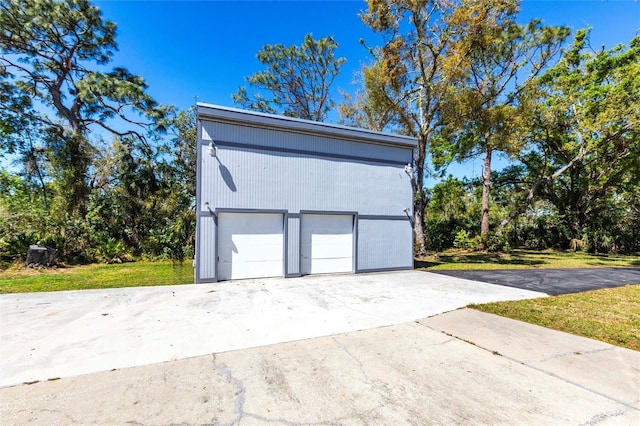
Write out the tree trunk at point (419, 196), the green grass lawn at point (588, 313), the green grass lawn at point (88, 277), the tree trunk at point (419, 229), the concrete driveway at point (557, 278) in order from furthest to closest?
the tree trunk at point (419, 229) → the tree trunk at point (419, 196) → the concrete driveway at point (557, 278) → the green grass lawn at point (88, 277) → the green grass lawn at point (588, 313)

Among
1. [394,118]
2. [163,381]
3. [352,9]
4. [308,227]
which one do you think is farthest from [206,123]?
[394,118]

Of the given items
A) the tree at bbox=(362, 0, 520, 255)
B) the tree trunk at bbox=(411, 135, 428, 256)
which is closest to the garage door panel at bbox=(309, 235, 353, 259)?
the tree at bbox=(362, 0, 520, 255)

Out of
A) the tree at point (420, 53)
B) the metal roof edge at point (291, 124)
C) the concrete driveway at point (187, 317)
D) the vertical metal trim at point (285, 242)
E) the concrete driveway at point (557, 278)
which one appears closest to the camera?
the concrete driveway at point (187, 317)

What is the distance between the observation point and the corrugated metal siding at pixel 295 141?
7777mm

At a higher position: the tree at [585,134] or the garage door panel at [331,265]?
the tree at [585,134]

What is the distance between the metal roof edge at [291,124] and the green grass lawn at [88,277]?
4.60 metres

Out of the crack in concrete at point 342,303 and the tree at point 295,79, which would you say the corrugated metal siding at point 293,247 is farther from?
the tree at point 295,79

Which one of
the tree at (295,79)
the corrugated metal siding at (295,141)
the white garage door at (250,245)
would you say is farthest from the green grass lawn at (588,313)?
the tree at (295,79)

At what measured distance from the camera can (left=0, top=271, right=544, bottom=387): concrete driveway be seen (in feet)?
10.6

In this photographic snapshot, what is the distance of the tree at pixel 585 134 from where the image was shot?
46.1ft

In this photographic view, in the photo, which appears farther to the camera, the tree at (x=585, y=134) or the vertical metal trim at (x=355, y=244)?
the tree at (x=585, y=134)

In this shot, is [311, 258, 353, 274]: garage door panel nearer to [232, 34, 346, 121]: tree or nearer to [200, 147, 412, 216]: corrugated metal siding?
[200, 147, 412, 216]: corrugated metal siding

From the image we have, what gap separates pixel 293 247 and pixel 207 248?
7.83 ft

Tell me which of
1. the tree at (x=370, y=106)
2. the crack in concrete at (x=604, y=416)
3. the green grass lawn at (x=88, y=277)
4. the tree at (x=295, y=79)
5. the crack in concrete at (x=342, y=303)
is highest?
the tree at (x=295, y=79)
